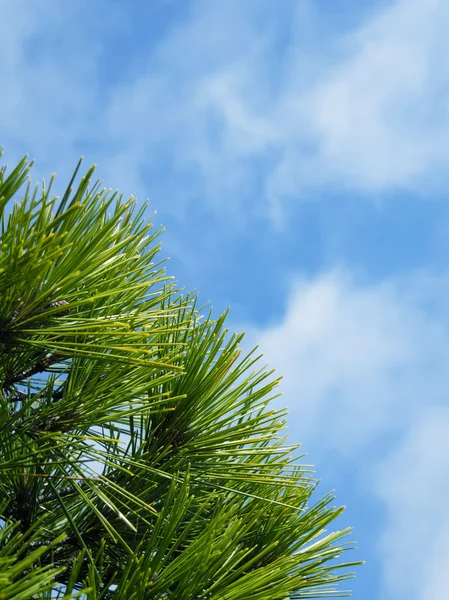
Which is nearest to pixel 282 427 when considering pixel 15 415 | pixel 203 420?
pixel 203 420

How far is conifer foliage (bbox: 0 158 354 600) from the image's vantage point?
0.82 meters

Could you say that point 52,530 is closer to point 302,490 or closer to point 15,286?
point 302,490

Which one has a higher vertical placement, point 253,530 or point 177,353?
point 177,353

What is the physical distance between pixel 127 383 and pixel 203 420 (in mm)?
162

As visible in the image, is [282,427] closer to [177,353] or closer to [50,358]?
[177,353]

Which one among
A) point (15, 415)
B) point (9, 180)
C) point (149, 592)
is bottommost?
point (149, 592)

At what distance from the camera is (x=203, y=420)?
1.07m

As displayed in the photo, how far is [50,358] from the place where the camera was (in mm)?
1025

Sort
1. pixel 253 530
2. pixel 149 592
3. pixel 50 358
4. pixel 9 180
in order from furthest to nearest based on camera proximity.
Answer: pixel 253 530
pixel 50 358
pixel 149 592
pixel 9 180

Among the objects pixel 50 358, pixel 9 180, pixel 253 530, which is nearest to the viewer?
pixel 9 180

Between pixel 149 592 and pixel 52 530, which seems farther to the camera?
pixel 52 530

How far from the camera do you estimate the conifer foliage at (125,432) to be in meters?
0.82

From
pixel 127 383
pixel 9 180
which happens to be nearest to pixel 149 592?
pixel 127 383

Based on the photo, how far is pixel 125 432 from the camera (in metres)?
1.07
